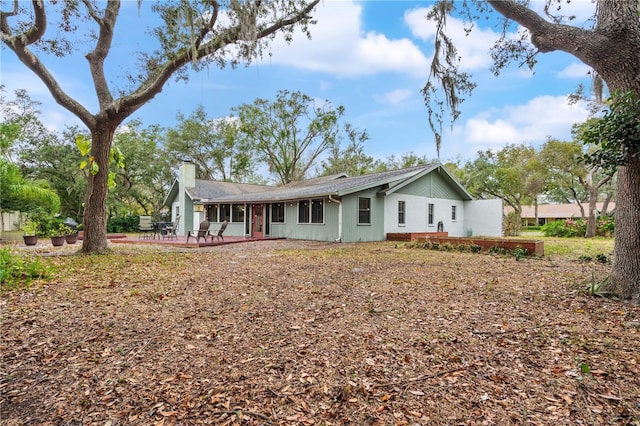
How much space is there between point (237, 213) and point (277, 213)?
3076 millimetres

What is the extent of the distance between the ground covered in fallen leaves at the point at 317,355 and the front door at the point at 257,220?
39.4 ft

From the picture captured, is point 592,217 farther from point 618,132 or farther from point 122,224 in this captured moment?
point 122,224

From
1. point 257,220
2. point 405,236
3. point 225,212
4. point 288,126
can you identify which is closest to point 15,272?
point 257,220

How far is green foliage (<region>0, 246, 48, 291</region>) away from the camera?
4945mm

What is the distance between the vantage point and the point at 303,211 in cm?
1533

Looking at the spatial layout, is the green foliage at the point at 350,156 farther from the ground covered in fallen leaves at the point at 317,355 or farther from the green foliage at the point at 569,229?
the ground covered in fallen leaves at the point at 317,355

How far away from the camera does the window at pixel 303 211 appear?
15.1 metres

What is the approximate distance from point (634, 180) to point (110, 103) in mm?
11300

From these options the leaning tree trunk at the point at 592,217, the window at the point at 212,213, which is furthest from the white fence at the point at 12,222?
the leaning tree trunk at the point at 592,217

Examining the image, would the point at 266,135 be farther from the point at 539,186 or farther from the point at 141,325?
the point at 141,325

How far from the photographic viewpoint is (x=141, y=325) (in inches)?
139

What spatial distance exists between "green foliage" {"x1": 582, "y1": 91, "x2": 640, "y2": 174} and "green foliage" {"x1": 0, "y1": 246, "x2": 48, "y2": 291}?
28.8ft

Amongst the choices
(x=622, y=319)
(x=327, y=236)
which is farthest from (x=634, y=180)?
(x=327, y=236)

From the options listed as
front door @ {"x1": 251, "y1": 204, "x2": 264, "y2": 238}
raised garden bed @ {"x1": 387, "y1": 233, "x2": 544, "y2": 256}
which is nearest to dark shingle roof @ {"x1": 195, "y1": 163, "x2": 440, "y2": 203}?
front door @ {"x1": 251, "y1": 204, "x2": 264, "y2": 238}
